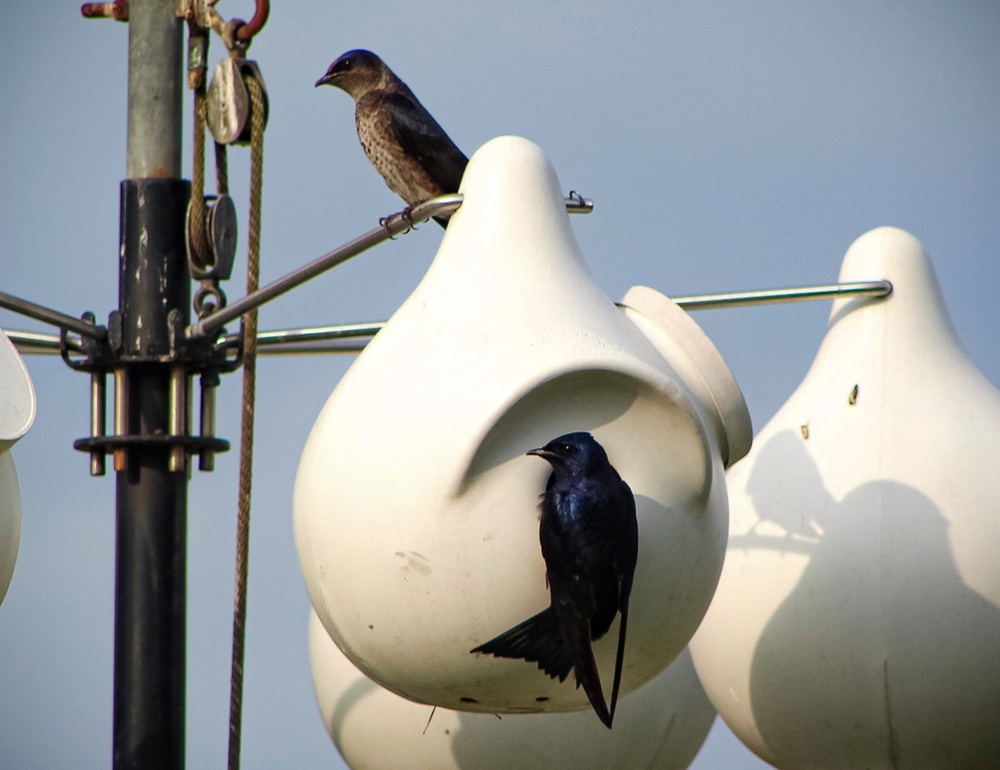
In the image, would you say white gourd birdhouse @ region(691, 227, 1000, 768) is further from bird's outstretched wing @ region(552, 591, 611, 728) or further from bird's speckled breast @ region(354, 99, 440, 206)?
bird's outstretched wing @ region(552, 591, 611, 728)

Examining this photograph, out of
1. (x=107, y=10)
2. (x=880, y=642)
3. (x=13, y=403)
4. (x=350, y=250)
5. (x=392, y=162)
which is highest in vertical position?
(x=107, y=10)

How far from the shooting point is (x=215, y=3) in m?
4.02

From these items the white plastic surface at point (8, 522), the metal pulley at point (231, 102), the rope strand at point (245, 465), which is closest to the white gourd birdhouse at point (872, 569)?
the rope strand at point (245, 465)

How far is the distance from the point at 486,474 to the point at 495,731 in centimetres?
140

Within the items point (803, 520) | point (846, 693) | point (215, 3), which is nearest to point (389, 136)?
point (215, 3)

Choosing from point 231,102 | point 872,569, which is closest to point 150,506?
point 231,102

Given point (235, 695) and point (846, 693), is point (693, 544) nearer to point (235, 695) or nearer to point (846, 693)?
point (235, 695)

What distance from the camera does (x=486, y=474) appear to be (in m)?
3.16

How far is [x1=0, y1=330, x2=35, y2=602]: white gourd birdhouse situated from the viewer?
378 cm

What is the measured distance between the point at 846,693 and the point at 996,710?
13.8 inches

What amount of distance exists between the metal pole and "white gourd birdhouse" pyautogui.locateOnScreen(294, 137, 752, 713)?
2.05 ft

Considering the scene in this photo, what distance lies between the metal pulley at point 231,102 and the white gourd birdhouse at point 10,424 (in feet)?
2.08

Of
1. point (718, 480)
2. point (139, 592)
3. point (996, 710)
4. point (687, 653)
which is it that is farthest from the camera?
point (687, 653)

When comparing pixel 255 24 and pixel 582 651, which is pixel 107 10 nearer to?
pixel 255 24
